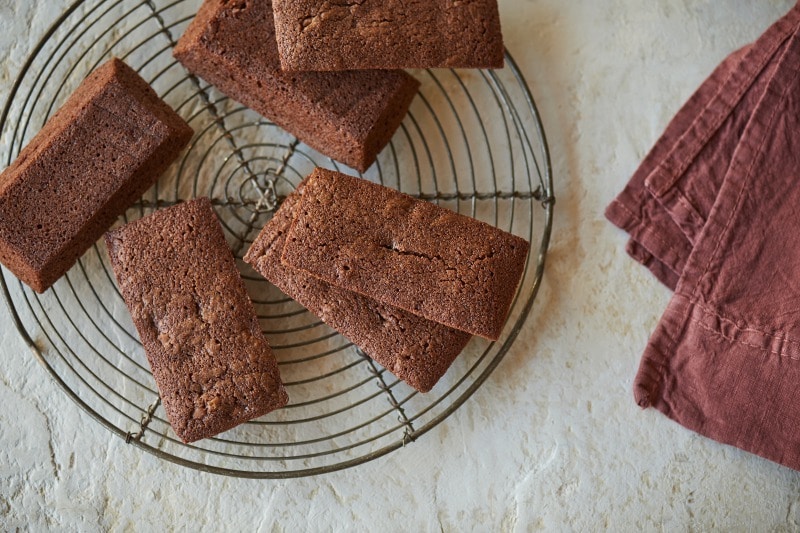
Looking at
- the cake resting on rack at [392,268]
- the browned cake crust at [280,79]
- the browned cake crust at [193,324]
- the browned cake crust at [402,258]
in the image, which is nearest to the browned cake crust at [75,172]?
the browned cake crust at [193,324]

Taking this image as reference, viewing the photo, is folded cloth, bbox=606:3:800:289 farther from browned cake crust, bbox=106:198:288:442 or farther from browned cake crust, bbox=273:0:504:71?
browned cake crust, bbox=106:198:288:442

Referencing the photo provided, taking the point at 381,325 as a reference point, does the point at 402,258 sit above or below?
above

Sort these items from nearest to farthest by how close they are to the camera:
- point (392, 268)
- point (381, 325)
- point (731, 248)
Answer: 1. point (392, 268)
2. point (381, 325)
3. point (731, 248)

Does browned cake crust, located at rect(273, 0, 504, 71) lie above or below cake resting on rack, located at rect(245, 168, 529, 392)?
above

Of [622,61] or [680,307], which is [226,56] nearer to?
[622,61]

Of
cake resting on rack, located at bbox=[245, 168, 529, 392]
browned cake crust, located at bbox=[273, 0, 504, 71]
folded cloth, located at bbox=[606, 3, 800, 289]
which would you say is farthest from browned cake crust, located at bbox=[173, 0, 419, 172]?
folded cloth, located at bbox=[606, 3, 800, 289]

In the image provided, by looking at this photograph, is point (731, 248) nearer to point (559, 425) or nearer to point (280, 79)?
point (559, 425)

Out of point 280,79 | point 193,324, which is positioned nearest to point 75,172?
point 193,324
